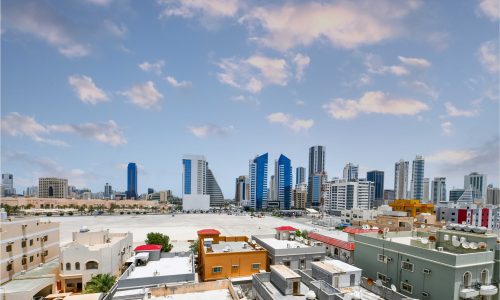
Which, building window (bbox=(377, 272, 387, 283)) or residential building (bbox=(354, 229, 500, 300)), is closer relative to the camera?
residential building (bbox=(354, 229, 500, 300))

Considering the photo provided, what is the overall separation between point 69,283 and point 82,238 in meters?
5.63

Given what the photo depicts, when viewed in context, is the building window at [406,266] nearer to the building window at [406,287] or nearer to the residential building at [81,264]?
the building window at [406,287]

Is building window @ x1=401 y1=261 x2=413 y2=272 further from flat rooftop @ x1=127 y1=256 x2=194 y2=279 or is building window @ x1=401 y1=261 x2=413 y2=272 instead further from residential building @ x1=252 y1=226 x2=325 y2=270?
flat rooftop @ x1=127 y1=256 x2=194 y2=279

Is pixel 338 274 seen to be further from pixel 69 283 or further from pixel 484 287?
pixel 69 283

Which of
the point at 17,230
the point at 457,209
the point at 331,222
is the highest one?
the point at 17,230

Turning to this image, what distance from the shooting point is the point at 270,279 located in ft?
71.2

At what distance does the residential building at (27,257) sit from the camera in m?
26.5

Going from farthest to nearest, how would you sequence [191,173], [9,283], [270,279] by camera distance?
[191,173] → [9,283] → [270,279]

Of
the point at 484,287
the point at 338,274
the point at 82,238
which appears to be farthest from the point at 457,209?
the point at 82,238

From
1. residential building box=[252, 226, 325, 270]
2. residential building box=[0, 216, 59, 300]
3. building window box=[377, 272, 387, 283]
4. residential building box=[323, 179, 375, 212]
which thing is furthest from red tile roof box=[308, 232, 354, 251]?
residential building box=[323, 179, 375, 212]

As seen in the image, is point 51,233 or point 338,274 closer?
point 338,274

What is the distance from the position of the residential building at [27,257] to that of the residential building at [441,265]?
33842mm

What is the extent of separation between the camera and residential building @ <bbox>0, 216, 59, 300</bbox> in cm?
2655

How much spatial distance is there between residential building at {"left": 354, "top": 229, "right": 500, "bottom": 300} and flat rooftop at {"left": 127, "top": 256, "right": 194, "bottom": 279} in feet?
58.5
